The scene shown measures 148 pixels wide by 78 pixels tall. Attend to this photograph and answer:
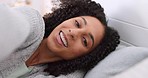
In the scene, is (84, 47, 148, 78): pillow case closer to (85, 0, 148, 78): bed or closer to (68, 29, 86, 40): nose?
(85, 0, 148, 78): bed

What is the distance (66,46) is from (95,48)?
0.16 metres

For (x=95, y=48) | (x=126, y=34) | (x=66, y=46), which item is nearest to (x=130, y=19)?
(x=126, y=34)

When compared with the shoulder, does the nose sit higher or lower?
lower

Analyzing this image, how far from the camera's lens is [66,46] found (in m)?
0.90

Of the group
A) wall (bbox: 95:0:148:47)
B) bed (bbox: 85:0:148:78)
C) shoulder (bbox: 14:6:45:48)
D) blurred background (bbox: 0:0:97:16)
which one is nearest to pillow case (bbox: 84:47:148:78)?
bed (bbox: 85:0:148:78)

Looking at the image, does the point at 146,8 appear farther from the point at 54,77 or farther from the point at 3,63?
the point at 3,63

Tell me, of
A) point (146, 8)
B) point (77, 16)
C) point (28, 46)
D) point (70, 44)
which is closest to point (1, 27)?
point (28, 46)

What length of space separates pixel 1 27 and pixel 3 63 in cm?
18

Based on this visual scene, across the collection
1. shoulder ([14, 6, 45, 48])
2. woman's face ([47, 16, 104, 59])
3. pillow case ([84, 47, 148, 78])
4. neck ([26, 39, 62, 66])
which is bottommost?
pillow case ([84, 47, 148, 78])

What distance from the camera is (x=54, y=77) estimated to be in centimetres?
95

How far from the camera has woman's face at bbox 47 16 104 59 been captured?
89cm

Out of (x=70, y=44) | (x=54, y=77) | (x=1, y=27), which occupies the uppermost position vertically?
(x=1, y=27)

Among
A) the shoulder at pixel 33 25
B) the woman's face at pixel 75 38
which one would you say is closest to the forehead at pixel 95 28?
the woman's face at pixel 75 38

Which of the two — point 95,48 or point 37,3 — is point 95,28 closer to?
point 95,48
